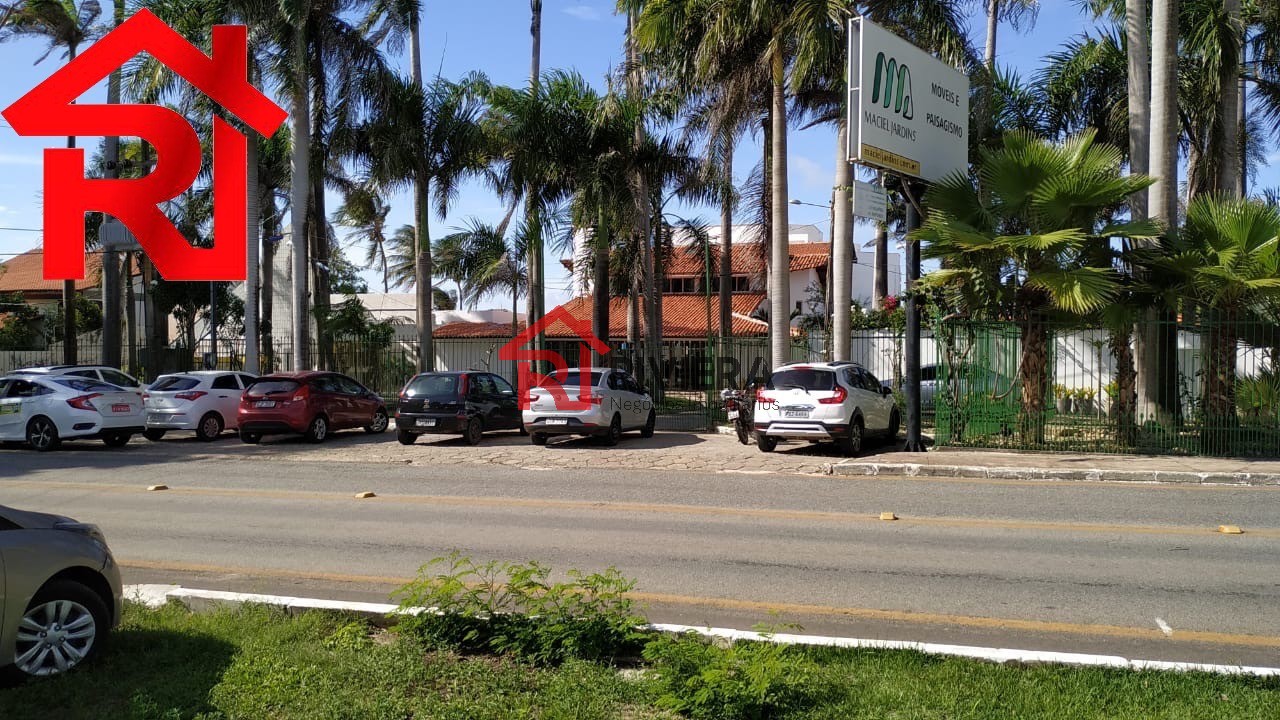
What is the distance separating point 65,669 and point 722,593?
429 centimetres

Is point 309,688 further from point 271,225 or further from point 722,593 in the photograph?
point 271,225

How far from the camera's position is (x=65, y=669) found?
517cm

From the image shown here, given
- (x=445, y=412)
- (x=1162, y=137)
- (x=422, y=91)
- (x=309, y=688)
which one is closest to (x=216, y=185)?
(x=422, y=91)

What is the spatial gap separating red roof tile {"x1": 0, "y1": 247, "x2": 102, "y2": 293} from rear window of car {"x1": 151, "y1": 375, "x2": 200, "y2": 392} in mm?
31665

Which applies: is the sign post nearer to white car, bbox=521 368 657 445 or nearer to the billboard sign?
the billboard sign

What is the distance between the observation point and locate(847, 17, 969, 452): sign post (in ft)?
53.5

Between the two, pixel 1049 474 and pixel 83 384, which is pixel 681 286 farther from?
pixel 1049 474

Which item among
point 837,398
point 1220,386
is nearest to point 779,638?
point 837,398

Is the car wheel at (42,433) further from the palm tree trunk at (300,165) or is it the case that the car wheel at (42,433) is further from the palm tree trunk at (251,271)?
the palm tree trunk at (300,165)

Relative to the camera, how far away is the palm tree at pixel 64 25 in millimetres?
28453

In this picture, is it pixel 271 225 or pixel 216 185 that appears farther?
pixel 271 225

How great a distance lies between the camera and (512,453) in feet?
58.4

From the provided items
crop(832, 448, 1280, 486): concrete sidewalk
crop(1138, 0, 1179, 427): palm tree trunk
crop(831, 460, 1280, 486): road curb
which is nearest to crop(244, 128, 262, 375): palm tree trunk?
crop(832, 448, 1280, 486): concrete sidewalk

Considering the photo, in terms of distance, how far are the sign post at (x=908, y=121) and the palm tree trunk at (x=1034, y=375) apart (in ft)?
6.07
